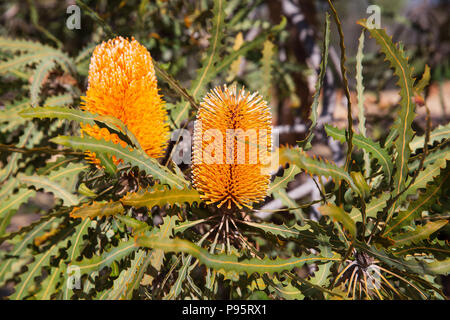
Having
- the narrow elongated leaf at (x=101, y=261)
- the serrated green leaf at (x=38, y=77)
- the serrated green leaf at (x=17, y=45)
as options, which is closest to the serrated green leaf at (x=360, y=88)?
the narrow elongated leaf at (x=101, y=261)

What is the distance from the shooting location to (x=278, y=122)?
2.41 meters

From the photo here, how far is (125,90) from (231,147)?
238 millimetres

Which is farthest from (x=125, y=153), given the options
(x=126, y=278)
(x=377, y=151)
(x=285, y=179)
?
(x=377, y=151)

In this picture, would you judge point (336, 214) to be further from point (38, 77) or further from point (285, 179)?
point (38, 77)

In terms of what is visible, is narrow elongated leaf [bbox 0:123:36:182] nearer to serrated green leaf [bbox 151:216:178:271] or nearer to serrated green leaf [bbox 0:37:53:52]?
serrated green leaf [bbox 0:37:53:52]

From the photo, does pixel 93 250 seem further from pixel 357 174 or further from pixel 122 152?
pixel 357 174

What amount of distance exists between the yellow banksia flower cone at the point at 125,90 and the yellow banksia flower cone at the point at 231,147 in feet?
0.37

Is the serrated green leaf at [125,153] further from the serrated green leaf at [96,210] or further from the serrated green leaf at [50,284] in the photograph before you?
the serrated green leaf at [50,284]

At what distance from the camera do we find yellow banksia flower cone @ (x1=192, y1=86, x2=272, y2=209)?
1.97 feet

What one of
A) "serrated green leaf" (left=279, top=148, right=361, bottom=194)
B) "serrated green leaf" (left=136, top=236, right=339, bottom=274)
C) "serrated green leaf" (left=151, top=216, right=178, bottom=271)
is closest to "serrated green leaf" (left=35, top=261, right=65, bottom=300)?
"serrated green leaf" (left=151, top=216, right=178, bottom=271)

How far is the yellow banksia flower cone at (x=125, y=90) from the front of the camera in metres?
0.63

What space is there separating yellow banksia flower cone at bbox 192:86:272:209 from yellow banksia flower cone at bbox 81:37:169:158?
0.37 feet
